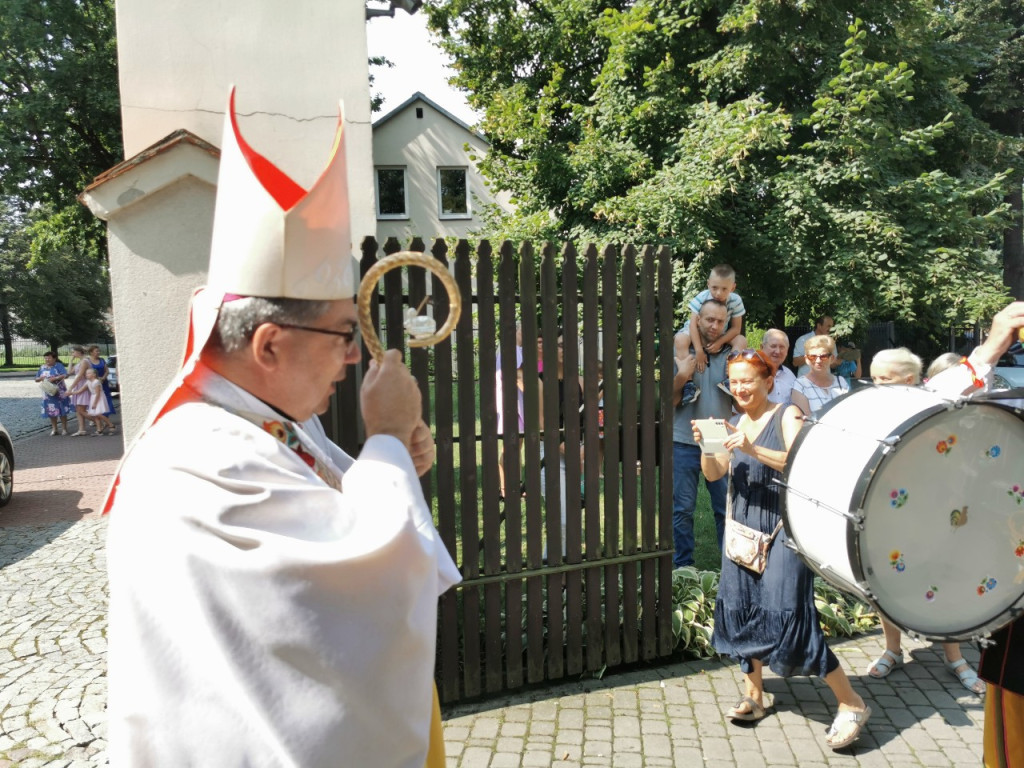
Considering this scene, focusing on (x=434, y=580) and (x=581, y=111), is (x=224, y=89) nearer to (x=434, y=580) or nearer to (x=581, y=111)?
(x=434, y=580)

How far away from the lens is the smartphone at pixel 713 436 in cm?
338

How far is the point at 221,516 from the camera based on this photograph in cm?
120

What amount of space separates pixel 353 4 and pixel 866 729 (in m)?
5.82

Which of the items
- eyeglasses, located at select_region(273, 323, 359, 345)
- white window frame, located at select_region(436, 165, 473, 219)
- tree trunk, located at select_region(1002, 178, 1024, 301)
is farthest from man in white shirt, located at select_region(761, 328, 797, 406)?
white window frame, located at select_region(436, 165, 473, 219)

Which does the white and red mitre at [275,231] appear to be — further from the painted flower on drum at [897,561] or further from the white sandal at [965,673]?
the white sandal at [965,673]

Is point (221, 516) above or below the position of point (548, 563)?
above

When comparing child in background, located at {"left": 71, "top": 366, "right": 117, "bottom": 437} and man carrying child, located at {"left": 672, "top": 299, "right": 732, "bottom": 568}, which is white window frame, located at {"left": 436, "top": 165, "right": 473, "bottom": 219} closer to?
child in background, located at {"left": 71, "top": 366, "right": 117, "bottom": 437}

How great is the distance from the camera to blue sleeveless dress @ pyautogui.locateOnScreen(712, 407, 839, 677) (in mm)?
3357

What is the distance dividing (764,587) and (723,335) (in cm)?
219

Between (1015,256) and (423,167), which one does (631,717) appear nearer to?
(1015,256)

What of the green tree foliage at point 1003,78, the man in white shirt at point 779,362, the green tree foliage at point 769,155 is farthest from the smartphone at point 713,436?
the green tree foliage at point 1003,78

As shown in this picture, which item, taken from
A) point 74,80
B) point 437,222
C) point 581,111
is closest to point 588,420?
point 581,111

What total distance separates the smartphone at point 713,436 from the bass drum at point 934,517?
66 centimetres

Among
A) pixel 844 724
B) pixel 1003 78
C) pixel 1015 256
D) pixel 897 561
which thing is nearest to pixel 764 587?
pixel 844 724
